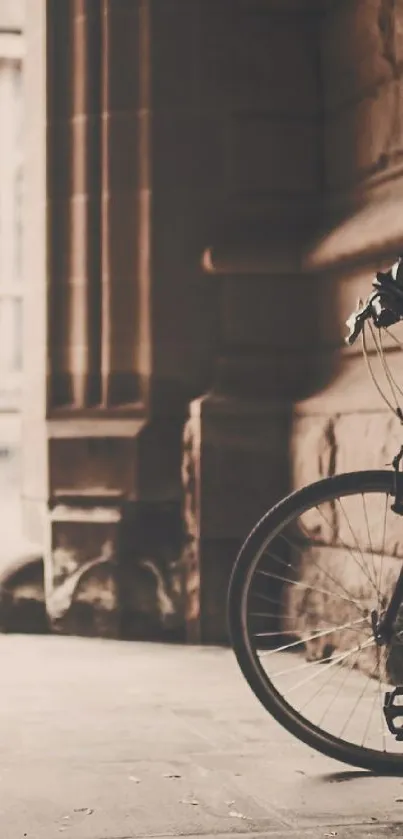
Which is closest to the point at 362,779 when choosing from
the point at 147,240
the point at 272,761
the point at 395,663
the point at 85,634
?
the point at 272,761

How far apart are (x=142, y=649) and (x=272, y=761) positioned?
2081mm

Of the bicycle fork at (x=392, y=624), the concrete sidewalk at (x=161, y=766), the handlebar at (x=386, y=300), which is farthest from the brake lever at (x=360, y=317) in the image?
the concrete sidewalk at (x=161, y=766)

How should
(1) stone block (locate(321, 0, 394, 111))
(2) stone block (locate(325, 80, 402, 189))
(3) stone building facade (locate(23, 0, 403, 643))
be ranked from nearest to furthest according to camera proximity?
(2) stone block (locate(325, 80, 402, 189))
(1) stone block (locate(321, 0, 394, 111))
(3) stone building facade (locate(23, 0, 403, 643))

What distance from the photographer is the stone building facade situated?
20.3 ft

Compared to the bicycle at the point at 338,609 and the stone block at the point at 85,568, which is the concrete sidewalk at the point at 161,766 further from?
the stone block at the point at 85,568

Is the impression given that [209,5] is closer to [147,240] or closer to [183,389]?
[147,240]

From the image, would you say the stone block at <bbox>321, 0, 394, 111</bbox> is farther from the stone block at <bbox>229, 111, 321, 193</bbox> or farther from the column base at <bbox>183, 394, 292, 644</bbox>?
the column base at <bbox>183, 394, 292, 644</bbox>

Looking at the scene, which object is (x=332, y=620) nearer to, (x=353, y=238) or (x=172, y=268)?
(x=353, y=238)

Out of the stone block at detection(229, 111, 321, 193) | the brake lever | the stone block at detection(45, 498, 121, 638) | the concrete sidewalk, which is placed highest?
the stone block at detection(229, 111, 321, 193)

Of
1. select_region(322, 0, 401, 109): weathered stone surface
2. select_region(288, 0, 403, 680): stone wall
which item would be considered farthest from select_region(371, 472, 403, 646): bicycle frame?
select_region(322, 0, 401, 109): weathered stone surface

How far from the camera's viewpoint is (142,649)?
596cm

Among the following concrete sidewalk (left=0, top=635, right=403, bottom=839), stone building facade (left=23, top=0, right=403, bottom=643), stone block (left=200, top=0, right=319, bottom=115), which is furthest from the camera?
stone block (left=200, top=0, right=319, bottom=115)

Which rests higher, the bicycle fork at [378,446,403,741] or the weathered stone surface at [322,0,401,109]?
the weathered stone surface at [322,0,401,109]

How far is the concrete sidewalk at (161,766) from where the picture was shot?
3.30 metres
